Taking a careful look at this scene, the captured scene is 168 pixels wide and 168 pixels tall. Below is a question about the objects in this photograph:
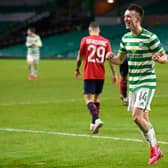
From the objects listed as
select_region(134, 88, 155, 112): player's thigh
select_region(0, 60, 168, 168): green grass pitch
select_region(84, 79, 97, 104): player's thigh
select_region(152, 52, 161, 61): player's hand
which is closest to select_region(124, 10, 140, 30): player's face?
select_region(152, 52, 161, 61): player's hand

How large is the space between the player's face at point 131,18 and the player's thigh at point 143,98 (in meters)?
0.98

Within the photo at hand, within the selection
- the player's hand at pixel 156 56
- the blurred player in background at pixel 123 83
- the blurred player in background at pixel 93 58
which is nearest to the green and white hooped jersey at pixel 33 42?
the blurred player in background at pixel 123 83

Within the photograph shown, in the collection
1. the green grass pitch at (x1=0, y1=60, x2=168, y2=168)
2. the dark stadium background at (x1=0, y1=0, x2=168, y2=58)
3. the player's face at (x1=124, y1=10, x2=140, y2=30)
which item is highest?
the dark stadium background at (x1=0, y1=0, x2=168, y2=58)

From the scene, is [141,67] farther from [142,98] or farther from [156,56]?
[156,56]

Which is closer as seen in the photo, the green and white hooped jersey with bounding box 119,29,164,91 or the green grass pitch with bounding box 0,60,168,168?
the green and white hooped jersey with bounding box 119,29,164,91

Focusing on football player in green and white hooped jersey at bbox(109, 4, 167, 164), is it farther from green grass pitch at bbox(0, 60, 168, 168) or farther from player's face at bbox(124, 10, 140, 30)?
green grass pitch at bbox(0, 60, 168, 168)

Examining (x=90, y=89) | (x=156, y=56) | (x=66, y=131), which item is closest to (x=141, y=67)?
(x=156, y=56)

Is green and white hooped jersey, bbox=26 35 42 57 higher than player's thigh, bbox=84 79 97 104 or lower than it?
higher

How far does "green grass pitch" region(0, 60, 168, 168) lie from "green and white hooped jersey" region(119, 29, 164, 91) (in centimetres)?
115

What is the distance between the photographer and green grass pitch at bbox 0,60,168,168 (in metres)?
13.0

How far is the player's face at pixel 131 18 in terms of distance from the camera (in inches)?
500

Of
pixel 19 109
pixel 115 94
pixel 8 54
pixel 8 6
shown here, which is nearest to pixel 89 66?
pixel 19 109

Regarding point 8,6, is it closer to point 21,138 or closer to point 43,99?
point 43,99

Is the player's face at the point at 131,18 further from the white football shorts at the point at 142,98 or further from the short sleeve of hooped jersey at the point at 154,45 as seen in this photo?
the white football shorts at the point at 142,98
